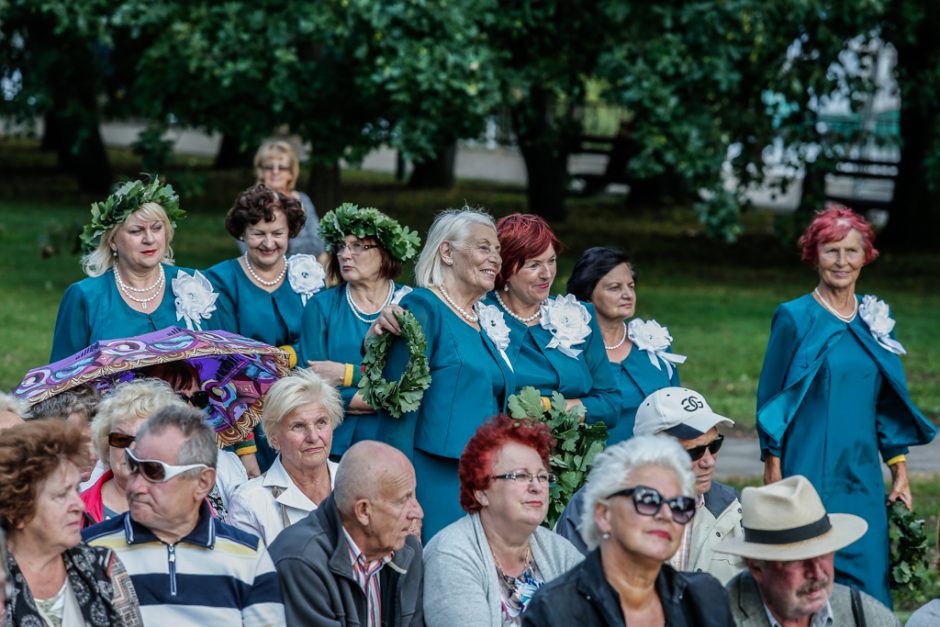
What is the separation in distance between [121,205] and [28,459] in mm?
2755

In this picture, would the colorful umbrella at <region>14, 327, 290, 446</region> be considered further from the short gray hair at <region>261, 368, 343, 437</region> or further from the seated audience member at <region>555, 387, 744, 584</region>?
the seated audience member at <region>555, 387, 744, 584</region>

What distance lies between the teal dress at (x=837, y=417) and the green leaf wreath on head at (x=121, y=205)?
2.96 m

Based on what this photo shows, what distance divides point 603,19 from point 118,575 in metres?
14.2

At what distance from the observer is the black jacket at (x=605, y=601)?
4379mm

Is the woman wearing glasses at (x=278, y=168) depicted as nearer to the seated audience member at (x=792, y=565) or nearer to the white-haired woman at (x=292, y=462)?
the white-haired woman at (x=292, y=462)

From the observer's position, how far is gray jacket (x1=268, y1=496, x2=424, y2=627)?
518 centimetres

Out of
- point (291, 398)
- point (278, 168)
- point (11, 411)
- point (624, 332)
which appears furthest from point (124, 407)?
point (278, 168)

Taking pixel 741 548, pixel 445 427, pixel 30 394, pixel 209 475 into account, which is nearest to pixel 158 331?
pixel 30 394

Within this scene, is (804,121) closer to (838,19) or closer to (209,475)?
(838,19)

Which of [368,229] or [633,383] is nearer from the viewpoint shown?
[368,229]

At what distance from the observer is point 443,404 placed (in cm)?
662

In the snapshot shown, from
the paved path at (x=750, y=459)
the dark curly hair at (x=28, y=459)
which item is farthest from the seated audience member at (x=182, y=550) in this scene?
the paved path at (x=750, y=459)

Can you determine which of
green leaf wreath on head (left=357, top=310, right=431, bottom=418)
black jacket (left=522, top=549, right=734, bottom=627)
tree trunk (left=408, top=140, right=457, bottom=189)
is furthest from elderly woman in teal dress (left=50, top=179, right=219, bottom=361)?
tree trunk (left=408, top=140, right=457, bottom=189)

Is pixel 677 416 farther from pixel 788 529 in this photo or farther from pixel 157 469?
pixel 157 469
